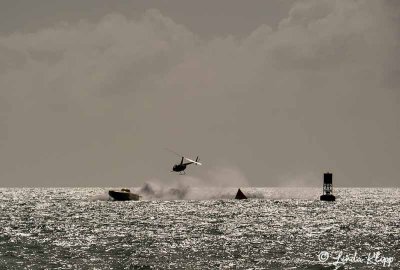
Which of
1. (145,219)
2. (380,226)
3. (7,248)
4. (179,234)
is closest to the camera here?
(7,248)

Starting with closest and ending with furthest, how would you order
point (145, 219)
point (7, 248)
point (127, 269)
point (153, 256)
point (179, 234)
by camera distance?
point (127, 269), point (153, 256), point (7, 248), point (179, 234), point (145, 219)

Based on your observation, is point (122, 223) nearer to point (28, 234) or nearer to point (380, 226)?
point (28, 234)

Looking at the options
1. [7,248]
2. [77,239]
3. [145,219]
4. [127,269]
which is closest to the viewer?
[127,269]

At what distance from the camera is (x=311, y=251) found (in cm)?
6919

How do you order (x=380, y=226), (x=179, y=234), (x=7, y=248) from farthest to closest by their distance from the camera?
1. (x=380, y=226)
2. (x=179, y=234)
3. (x=7, y=248)

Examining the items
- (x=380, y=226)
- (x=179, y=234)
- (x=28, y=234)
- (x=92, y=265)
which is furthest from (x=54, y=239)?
(x=380, y=226)

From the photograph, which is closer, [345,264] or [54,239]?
[345,264]

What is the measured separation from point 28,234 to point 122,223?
21545mm

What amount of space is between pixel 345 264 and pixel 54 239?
36.3 metres

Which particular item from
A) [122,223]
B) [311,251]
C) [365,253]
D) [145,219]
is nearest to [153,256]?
[311,251]

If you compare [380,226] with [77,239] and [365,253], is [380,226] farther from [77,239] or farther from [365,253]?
[77,239]

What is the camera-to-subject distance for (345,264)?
2378 inches

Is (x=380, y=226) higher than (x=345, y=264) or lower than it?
higher

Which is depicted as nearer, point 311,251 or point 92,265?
point 92,265
